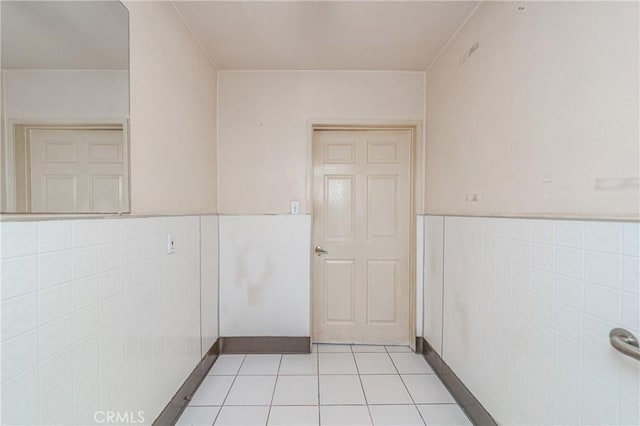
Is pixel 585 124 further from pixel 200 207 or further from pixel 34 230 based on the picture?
pixel 200 207

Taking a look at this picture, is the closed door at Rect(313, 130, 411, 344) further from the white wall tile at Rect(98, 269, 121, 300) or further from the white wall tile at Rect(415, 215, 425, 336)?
the white wall tile at Rect(98, 269, 121, 300)

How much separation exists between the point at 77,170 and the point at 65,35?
0.51 meters

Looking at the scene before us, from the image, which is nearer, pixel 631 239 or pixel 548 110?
pixel 631 239

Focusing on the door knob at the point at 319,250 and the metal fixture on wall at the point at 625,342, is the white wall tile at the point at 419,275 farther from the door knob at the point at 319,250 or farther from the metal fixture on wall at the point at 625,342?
the metal fixture on wall at the point at 625,342

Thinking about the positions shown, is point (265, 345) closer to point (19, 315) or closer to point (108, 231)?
point (108, 231)

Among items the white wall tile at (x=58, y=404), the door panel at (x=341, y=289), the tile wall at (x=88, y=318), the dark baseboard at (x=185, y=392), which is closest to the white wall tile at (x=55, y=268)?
the tile wall at (x=88, y=318)

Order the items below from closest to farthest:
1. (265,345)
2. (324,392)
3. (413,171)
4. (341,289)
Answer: (324,392) < (265,345) < (413,171) < (341,289)

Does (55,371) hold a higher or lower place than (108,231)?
lower

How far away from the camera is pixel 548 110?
133 centimetres

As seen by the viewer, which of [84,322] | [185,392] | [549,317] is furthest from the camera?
[185,392]

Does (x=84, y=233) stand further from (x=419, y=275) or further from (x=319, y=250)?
(x=419, y=275)

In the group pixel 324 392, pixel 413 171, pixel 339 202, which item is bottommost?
pixel 324 392

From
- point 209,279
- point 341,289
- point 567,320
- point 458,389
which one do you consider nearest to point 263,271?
point 209,279

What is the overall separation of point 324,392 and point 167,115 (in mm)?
2062
